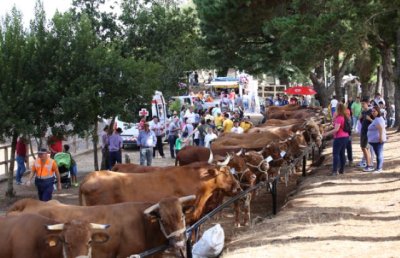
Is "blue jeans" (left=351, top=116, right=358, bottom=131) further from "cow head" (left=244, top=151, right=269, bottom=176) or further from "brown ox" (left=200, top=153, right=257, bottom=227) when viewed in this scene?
"brown ox" (left=200, top=153, right=257, bottom=227)

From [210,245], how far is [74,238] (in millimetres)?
2974

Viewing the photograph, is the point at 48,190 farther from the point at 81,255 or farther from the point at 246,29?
the point at 246,29

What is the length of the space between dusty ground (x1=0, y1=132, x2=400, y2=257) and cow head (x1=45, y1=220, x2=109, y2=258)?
3.01 meters

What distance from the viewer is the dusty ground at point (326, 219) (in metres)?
9.46

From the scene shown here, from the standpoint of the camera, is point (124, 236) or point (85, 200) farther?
point (85, 200)

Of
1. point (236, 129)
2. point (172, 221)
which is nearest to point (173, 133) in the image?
point (236, 129)

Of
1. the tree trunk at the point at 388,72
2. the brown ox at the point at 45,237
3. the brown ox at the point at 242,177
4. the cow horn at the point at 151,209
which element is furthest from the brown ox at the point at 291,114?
the brown ox at the point at 45,237

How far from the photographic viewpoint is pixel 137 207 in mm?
8594

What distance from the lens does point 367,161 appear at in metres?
17.6

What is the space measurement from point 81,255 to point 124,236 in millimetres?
1411

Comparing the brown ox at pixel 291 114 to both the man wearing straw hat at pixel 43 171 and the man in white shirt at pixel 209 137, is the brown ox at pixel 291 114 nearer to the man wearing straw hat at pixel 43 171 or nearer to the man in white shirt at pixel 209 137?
the man in white shirt at pixel 209 137

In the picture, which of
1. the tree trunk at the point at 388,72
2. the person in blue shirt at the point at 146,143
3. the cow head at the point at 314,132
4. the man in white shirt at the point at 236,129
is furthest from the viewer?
the tree trunk at the point at 388,72

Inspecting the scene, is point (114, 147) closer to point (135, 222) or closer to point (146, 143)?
point (146, 143)

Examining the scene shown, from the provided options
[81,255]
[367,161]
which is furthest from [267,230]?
[367,161]
